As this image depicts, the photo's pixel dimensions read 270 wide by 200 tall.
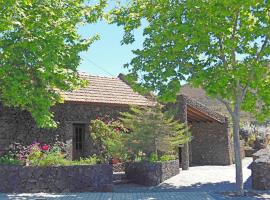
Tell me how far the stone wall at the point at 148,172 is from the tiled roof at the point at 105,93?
4.02 meters

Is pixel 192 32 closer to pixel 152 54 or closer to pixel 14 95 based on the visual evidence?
pixel 152 54

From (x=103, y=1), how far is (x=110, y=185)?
7.37 m

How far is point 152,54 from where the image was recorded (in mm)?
13281

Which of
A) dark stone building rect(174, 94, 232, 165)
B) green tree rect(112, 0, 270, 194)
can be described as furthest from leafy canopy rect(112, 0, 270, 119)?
dark stone building rect(174, 94, 232, 165)

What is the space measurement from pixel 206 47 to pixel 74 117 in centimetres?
862

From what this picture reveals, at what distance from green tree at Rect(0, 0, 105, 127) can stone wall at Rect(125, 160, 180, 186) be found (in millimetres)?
4342

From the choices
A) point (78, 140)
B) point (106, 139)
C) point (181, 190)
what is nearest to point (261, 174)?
point (181, 190)

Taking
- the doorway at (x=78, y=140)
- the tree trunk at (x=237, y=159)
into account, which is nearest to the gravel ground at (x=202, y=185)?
the tree trunk at (x=237, y=159)

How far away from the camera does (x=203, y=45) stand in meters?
12.6

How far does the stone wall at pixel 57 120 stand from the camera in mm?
16984

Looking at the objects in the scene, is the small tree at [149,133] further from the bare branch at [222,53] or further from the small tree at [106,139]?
the bare branch at [222,53]

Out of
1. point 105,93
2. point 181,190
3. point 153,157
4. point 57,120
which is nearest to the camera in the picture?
point 181,190

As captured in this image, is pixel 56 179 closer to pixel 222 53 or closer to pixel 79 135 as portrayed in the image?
pixel 79 135

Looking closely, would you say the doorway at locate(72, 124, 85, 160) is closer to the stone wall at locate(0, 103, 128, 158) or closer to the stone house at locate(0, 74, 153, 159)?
the stone house at locate(0, 74, 153, 159)
